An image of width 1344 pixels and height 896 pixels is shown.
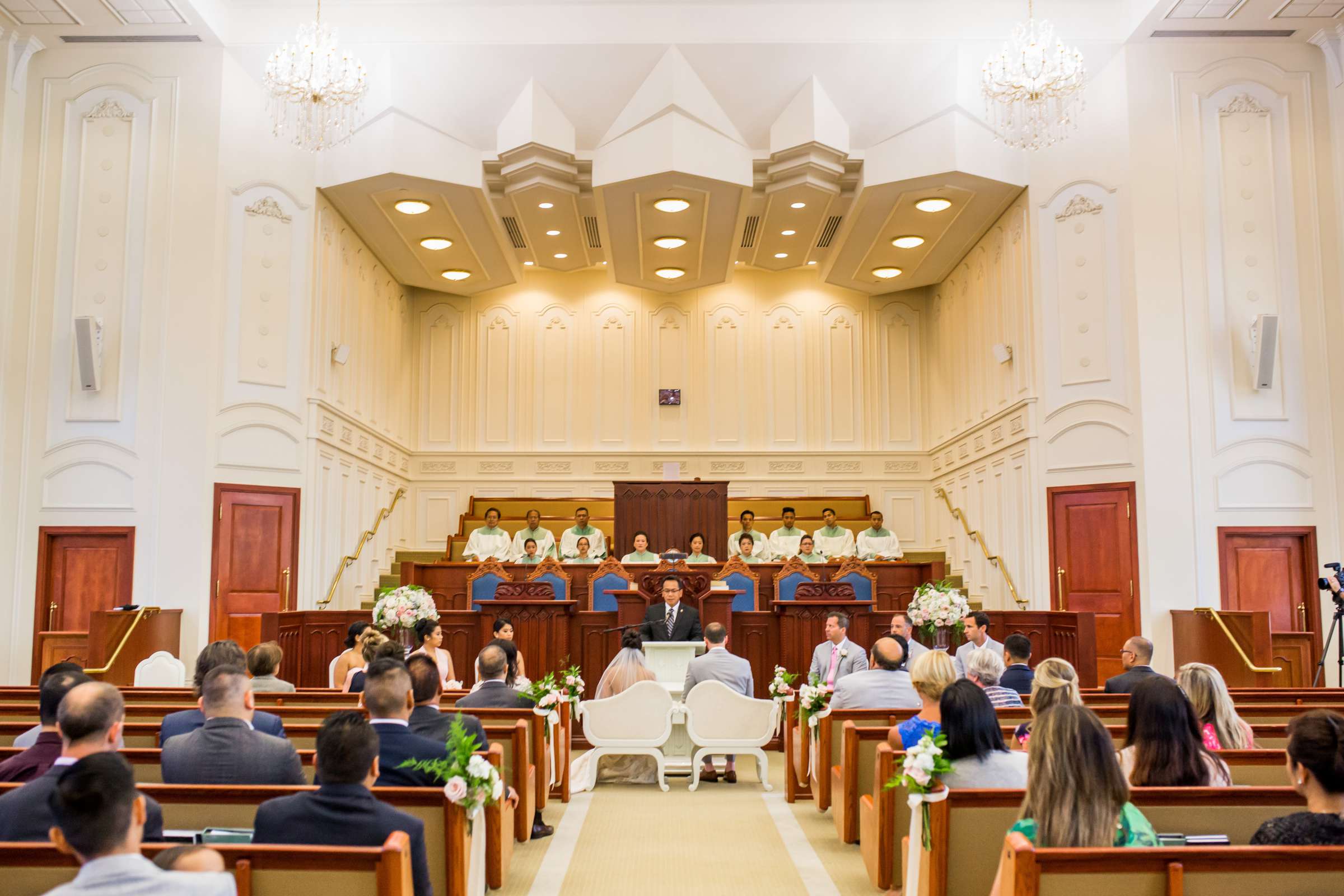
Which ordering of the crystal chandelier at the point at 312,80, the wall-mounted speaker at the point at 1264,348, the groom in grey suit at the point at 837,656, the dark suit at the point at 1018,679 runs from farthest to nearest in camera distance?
the wall-mounted speaker at the point at 1264,348 → the crystal chandelier at the point at 312,80 → the groom in grey suit at the point at 837,656 → the dark suit at the point at 1018,679

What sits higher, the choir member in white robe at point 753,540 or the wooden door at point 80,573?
the choir member in white robe at point 753,540

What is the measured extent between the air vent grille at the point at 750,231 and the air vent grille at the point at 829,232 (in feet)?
2.86

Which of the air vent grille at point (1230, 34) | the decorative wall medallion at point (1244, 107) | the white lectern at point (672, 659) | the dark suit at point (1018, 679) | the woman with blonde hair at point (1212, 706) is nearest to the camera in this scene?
the woman with blonde hair at point (1212, 706)

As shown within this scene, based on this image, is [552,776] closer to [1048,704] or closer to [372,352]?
[1048,704]

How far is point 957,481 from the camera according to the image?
1507 cm

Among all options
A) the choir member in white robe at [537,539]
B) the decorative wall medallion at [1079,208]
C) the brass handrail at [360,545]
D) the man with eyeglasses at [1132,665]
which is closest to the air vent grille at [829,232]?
the decorative wall medallion at [1079,208]

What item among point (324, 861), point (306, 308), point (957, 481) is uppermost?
point (306, 308)

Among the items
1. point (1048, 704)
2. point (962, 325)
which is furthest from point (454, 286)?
point (1048, 704)

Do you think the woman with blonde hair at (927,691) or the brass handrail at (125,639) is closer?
the woman with blonde hair at (927,691)

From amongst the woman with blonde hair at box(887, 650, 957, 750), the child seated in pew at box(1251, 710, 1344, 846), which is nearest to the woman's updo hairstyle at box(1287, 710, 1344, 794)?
the child seated in pew at box(1251, 710, 1344, 846)

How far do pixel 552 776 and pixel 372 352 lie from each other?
9068mm

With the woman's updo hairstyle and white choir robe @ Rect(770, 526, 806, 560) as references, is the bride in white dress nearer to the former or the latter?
the woman's updo hairstyle

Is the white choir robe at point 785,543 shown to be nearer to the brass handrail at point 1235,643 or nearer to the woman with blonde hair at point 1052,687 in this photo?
the brass handrail at point 1235,643

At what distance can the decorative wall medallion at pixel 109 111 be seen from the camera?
10914 mm
